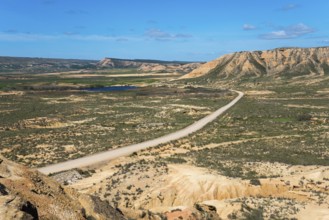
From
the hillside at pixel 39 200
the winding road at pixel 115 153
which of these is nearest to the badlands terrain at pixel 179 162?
the hillside at pixel 39 200

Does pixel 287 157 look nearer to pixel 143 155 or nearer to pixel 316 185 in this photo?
pixel 316 185

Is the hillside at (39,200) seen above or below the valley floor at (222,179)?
above

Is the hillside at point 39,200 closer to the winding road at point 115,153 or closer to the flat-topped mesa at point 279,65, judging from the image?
the winding road at point 115,153

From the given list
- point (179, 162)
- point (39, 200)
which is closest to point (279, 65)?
point (179, 162)

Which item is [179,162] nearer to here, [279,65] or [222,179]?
[222,179]

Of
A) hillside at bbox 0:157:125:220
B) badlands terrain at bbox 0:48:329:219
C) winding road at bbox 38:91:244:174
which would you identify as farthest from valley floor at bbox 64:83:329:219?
hillside at bbox 0:157:125:220

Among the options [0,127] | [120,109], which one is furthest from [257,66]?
[0,127]

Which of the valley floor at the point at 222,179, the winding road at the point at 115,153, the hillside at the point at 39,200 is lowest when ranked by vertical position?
the winding road at the point at 115,153
